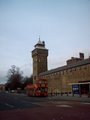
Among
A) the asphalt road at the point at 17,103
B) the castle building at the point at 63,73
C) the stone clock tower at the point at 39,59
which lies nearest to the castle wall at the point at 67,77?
the castle building at the point at 63,73

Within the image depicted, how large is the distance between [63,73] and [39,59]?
2954 cm

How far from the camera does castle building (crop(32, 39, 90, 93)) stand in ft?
209

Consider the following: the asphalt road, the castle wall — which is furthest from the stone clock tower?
the asphalt road

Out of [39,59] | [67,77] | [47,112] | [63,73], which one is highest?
[39,59]

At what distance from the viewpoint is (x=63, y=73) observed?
7906 centimetres

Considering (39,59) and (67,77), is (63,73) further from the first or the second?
(39,59)

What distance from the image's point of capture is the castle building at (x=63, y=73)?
209 feet

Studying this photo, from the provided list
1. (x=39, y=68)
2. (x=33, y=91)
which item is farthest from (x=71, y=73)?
(x=39, y=68)

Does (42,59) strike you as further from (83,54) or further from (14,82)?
(14,82)

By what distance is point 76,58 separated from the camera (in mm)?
97562

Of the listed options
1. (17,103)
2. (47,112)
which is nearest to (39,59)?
(17,103)

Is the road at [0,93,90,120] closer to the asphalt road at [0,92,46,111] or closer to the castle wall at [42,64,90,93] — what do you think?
the asphalt road at [0,92,46,111]

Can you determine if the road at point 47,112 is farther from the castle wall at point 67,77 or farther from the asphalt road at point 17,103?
the castle wall at point 67,77

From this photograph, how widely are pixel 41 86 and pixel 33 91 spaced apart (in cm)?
519
